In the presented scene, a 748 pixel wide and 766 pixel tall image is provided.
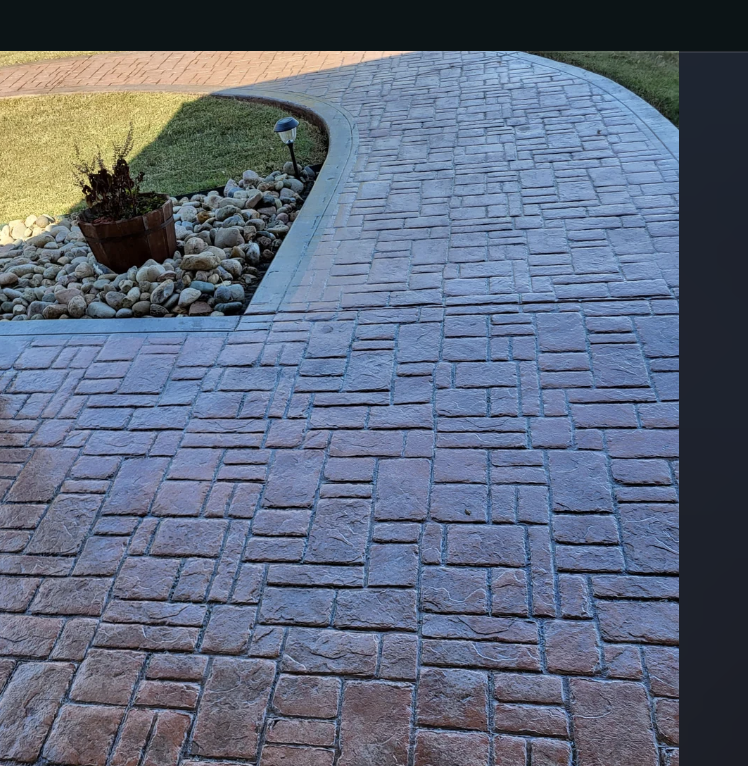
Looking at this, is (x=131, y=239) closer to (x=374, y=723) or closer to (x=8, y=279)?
(x=8, y=279)

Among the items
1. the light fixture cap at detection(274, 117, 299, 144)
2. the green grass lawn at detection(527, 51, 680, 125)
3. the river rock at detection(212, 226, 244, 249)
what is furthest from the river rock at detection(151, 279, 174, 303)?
the green grass lawn at detection(527, 51, 680, 125)

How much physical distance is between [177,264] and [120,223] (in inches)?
20.7

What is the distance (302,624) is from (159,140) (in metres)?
8.13

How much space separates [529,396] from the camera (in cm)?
383

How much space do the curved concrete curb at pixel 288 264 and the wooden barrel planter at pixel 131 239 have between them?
0.73 m

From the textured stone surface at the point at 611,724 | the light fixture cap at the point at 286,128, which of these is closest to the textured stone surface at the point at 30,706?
the textured stone surface at the point at 611,724

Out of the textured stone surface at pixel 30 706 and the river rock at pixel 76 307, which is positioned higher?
the textured stone surface at pixel 30 706

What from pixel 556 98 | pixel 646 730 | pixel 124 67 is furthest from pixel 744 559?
pixel 124 67

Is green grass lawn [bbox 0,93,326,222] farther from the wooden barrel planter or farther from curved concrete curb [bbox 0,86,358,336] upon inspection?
the wooden barrel planter

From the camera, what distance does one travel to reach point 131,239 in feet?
18.3

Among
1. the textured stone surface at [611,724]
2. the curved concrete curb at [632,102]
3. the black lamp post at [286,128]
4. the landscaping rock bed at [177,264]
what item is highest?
the black lamp post at [286,128]

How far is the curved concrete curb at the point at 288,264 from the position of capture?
494 cm

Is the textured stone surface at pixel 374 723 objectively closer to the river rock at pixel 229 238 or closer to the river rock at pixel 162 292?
the river rock at pixel 162 292

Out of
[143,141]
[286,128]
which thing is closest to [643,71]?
[286,128]
